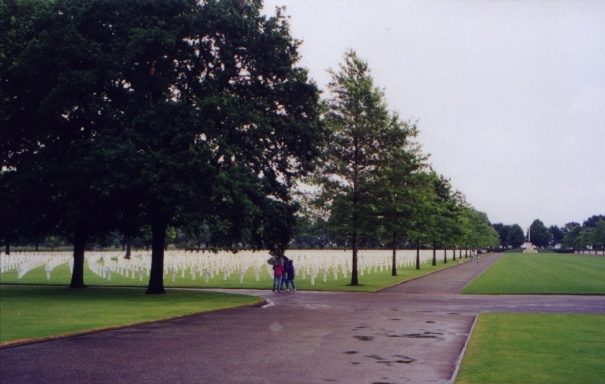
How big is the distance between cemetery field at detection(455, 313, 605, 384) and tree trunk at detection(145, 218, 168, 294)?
14654 millimetres

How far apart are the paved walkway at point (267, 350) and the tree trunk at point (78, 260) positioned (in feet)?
43.5

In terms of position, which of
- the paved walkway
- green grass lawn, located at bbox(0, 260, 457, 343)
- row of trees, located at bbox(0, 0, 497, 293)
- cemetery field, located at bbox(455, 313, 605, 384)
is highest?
row of trees, located at bbox(0, 0, 497, 293)

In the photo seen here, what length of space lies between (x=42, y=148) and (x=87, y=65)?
456 cm

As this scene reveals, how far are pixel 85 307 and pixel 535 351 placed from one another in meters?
14.5

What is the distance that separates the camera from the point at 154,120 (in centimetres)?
2406

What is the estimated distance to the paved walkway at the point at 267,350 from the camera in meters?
9.63

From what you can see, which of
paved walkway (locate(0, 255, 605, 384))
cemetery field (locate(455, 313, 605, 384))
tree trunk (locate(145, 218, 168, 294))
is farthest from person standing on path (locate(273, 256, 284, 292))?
cemetery field (locate(455, 313, 605, 384))

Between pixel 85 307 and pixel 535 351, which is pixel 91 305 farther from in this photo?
pixel 535 351

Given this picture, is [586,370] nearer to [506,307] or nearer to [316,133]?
[506,307]

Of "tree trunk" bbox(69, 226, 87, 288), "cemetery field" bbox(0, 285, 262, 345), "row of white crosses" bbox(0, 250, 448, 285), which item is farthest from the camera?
"row of white crosses" bbox(0, 250, 448, 285)

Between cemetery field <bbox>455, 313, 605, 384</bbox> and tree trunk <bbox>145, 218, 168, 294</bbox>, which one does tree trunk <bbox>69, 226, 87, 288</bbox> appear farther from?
cemetery field <bbox>455, 313, 605, 384</bbox>

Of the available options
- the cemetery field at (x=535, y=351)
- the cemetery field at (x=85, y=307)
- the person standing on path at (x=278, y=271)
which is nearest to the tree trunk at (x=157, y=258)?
the cemetery field at (x=85, y=307)

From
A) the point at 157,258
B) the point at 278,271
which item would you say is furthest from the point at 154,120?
the point at 278,271

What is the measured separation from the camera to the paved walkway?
963 cm
